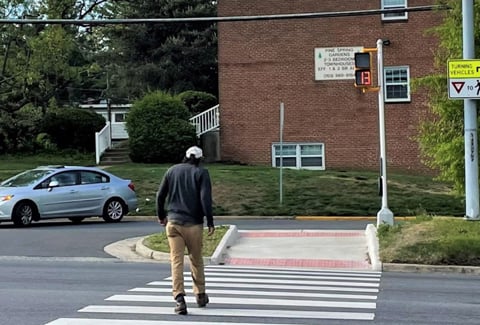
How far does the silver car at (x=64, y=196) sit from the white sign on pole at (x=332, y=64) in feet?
45.6

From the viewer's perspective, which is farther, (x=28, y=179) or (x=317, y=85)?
(x=317, y=85)

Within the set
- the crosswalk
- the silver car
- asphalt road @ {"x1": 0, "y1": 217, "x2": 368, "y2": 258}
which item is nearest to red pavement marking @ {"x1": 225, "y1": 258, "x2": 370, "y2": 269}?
the crosswalk

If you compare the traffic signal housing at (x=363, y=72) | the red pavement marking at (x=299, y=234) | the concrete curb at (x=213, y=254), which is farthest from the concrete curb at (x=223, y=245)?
the traffic signal housing at (x=363, y=72)

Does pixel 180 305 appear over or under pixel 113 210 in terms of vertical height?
over

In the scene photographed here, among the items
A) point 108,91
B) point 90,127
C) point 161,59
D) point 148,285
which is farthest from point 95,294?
point 108,91

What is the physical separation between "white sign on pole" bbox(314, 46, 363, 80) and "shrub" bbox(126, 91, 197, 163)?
634 centimetres

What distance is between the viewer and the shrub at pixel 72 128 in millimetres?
36938

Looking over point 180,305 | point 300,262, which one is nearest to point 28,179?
point 300,262

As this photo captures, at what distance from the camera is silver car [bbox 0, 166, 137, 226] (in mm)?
19047

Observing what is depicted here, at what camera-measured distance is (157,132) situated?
32062 mm

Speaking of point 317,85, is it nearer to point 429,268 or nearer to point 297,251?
point 297,251

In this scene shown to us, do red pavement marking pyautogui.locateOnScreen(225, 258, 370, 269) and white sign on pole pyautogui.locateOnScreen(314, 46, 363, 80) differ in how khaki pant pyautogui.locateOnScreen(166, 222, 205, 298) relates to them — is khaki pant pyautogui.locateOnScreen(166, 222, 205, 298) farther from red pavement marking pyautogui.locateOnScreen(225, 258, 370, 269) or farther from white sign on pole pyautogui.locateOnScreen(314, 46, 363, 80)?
white sign on pole pyautogui.locateOnScreen(314, 46, 363, 80)

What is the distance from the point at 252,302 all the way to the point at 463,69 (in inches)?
329

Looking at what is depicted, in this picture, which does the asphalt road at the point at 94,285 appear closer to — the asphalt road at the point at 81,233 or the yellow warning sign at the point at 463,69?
the asphalt road at the point at 81,233
